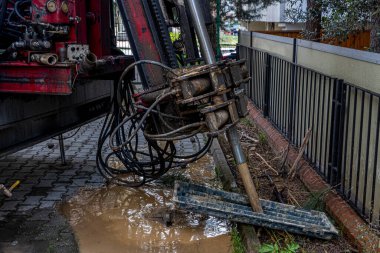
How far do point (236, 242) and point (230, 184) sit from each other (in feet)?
4.74

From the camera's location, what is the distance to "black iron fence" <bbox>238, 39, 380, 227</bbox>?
4.54 metres

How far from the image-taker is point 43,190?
604cm

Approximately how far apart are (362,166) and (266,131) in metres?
3.84

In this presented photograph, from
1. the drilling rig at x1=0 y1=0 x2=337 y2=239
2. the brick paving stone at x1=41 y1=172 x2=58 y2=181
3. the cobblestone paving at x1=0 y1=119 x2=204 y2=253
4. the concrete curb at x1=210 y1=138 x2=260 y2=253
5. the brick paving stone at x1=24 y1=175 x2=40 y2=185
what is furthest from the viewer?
the brick paving stone at x1=41 y1=172 x2=58 y2=181

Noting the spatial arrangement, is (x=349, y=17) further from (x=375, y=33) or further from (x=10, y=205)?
(x=10, y=205)

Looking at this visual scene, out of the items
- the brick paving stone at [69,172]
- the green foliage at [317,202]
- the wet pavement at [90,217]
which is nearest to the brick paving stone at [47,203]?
the wet pavement at [90,217]

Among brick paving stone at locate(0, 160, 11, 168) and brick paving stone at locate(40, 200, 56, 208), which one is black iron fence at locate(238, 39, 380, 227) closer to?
brick paving stone at locate(40, 200, 56, 208)

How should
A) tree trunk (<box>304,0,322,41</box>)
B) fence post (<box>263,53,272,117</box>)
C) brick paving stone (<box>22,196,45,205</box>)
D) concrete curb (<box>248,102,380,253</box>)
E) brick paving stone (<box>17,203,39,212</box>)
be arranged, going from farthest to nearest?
tree trunk (<box>304,0,322,41</box>) < fence post (<box>263,53,272,117</box>) < brick paving stone (<box>22,196,45,205</box>) < brick paving stone (<box>17,203,39,212</box>) < concrete curb (<box>248,102,380,253</box>)

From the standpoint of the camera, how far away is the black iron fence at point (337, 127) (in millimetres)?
4539

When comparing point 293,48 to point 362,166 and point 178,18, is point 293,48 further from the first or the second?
point 362,166

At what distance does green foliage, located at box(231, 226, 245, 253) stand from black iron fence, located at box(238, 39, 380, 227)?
1.06 m

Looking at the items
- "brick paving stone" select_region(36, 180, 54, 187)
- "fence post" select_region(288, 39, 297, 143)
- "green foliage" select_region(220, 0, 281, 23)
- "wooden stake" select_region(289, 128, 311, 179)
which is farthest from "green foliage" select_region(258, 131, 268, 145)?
"green foliage" select_region(220, 0, 281, 23)

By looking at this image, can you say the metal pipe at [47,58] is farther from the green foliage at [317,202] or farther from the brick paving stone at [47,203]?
the green foliage at [317,202]

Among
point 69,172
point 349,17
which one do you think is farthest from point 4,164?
point 349,17
